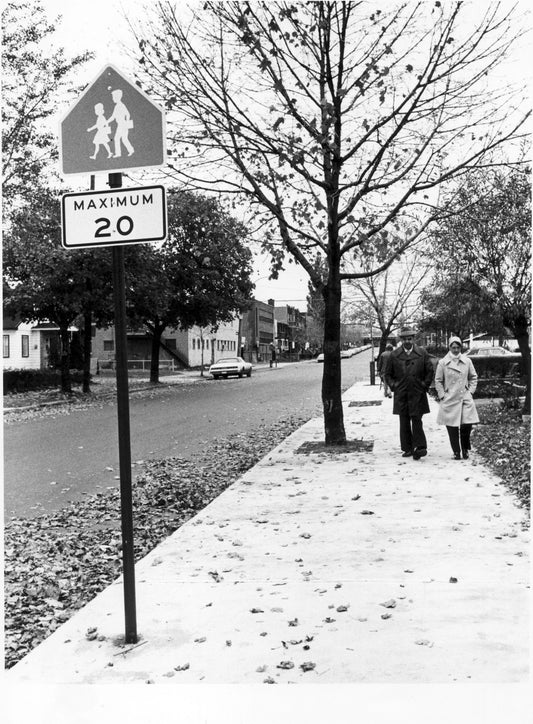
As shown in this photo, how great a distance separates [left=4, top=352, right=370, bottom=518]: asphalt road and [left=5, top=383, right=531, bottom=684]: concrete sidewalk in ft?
8.18

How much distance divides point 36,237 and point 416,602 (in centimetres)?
2126

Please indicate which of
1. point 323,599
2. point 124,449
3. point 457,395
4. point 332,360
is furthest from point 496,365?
point 124,449

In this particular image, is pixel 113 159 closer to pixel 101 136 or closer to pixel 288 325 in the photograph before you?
pixel 101 136

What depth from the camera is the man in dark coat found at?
34.2 feet

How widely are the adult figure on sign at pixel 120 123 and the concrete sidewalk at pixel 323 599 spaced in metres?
2.61

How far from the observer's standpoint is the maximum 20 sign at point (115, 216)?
382 cm

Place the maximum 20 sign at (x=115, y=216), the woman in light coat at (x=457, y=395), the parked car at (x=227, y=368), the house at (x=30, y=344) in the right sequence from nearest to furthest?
the maximum 20 sign at (x=115, y=216)
the woman in light coat at (x=457, y=395)
the parked car at (x=227, y=368)
the house at (x=30, y=344)

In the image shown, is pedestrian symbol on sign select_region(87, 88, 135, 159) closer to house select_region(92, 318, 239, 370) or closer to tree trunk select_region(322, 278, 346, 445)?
tree trunk select_region(322, 278, 346, 445)

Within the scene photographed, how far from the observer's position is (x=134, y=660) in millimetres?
3889

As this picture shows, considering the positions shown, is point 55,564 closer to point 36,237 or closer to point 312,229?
point 312,229

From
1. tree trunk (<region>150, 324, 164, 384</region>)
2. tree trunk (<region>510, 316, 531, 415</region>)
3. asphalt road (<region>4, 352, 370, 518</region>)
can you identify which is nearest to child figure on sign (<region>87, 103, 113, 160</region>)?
asphalt road (<region>4, 352, 370, 518</region>)

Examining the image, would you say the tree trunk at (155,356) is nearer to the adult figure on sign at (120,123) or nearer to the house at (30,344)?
the house at (30,344)

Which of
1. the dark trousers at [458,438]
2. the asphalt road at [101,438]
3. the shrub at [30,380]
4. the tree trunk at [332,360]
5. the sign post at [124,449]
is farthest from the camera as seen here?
the shrub at [30,380]

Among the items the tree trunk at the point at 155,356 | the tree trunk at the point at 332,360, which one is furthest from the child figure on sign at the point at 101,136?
the tree trunk at the point at 155,356
